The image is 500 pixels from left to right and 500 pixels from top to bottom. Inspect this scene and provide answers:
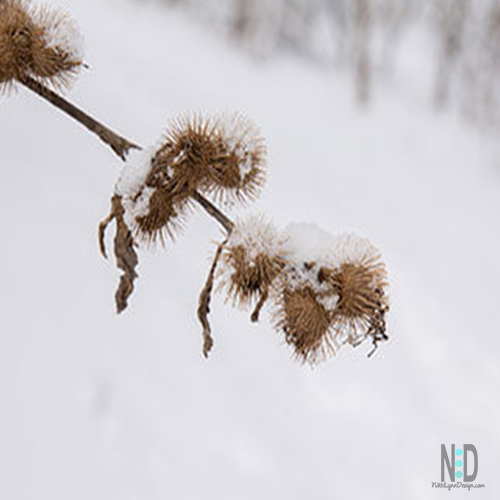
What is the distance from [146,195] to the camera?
825mm

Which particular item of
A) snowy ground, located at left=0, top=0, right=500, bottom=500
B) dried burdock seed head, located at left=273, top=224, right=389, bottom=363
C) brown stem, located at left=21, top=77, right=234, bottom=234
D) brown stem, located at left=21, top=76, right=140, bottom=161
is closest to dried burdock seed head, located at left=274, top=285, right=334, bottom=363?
dried burdock seed head, located at left=273, top=224, right=389, bottom=363

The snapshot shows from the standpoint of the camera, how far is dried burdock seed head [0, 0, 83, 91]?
0.84 m

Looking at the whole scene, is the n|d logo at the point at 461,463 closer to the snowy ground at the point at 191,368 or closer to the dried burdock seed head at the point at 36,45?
the snowy ground at the point at 191,368

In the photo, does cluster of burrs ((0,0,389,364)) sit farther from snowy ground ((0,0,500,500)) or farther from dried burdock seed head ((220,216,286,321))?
snowy ground ((0,0,500,500))

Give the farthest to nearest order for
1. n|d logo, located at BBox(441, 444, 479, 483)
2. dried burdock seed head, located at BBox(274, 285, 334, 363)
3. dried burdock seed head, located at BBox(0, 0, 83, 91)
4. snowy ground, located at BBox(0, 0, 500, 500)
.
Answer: n|d logo, located at BBox(441, 444, 479, 483)
snowy ground, located at BBox(0, 0, 500, 500)
dried burdock seed head, located at BBox(0, 0, 83, 91)
dried burdock seed head, located at BBox(274, 285, 334, 363)

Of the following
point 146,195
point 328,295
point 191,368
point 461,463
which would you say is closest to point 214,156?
point 146,195

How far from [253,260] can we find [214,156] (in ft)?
0.55

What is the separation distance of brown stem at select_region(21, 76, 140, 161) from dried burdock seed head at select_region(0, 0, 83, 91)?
2cm

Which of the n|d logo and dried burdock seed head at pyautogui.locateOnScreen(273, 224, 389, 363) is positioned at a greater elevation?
the n|d logo

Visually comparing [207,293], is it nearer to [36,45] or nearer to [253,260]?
[253,260]

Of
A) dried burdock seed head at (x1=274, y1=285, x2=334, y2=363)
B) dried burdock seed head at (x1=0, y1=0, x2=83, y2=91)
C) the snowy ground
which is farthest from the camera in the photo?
the snowy ground

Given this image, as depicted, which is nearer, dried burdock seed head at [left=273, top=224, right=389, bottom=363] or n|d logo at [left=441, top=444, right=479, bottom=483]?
dried burdock seed head at [left=273, top=224, right=389, bottom=363]

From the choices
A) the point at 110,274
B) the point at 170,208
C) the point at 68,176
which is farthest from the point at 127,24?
the point at 170,208

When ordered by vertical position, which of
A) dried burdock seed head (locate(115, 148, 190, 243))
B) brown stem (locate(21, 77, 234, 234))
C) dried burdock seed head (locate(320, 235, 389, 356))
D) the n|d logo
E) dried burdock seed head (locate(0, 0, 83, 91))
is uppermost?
the n|d logo
